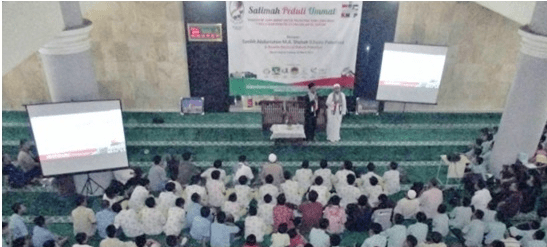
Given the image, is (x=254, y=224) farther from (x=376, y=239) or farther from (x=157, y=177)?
(x=157, y=177)

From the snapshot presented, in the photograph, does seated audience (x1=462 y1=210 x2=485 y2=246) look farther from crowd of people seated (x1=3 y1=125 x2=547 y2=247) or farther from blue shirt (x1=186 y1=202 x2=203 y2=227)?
blue shirt (x1=186 y1=202 x2=203 y2=227)

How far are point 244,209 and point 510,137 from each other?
4.70 metres

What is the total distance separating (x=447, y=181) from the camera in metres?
8.70

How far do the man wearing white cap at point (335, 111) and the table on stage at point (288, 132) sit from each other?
0.60m

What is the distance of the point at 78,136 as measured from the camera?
7.44 meters

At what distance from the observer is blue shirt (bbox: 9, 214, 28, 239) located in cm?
657

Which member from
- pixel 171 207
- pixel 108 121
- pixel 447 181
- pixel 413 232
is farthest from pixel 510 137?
pixel 108 121

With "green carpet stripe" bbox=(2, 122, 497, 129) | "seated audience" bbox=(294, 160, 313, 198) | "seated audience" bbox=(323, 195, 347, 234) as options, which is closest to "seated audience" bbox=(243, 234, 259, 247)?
"seated audience" bbox=(323, 195, 347, 234)

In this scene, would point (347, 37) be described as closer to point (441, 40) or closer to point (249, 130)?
point (441, 40)

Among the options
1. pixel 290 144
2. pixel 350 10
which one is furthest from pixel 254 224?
pixel 350 10

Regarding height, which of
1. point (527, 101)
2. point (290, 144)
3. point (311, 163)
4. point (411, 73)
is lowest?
point (311, 163)

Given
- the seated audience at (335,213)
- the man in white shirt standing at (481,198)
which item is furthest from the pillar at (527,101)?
the seated audience at (335,213)

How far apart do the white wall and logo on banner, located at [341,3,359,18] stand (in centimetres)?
628

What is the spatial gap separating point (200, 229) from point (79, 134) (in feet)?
8.15
